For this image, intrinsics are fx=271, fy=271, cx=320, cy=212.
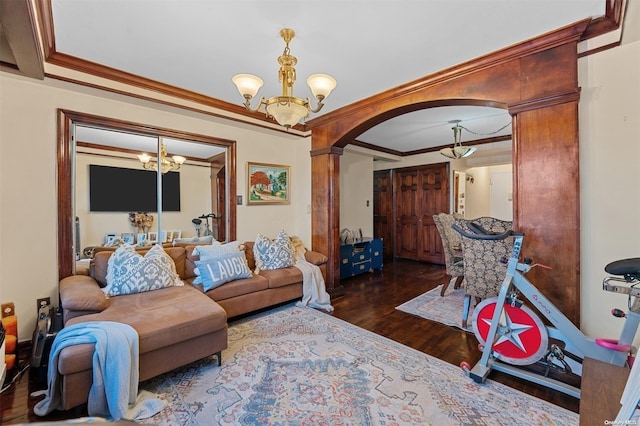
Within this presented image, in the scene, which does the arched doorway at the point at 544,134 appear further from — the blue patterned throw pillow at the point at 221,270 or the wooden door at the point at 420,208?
the wooden door at the point at 420,208

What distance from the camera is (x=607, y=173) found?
1883 mm

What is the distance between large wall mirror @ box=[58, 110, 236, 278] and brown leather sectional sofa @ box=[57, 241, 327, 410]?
387 mm

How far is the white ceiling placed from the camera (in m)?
1.75

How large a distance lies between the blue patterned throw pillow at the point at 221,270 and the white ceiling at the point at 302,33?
72.9 inches

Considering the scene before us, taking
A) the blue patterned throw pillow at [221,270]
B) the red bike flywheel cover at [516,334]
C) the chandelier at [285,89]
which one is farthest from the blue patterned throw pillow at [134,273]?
the red bike flywheel cover at [516,334]

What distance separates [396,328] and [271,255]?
1671 mm

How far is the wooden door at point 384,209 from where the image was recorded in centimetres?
649

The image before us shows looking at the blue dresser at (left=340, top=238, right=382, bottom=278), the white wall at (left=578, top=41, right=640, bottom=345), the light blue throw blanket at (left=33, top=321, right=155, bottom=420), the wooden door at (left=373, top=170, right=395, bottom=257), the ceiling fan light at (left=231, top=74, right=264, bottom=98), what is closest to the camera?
the light blue throw blanket at (left=33, top=321, right=155, bottom=420)

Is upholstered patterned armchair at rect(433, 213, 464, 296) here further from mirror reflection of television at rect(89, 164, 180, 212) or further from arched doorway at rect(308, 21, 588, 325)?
mirror reflection of television at rect(89, 164, 180, 212)

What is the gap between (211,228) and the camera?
3.72 metres

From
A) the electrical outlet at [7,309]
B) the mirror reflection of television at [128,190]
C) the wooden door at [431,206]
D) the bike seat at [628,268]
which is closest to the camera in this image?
the bike seat at [628,268]

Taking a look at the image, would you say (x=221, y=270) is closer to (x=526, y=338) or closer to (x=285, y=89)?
(x=285, y=89)

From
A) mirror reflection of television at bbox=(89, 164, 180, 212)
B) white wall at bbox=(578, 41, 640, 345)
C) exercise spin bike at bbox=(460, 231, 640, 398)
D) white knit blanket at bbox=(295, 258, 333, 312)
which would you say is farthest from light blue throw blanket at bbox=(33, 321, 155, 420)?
white wall at bbox=(578, 41, 640, 345)

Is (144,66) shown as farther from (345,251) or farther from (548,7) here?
(345,251)
